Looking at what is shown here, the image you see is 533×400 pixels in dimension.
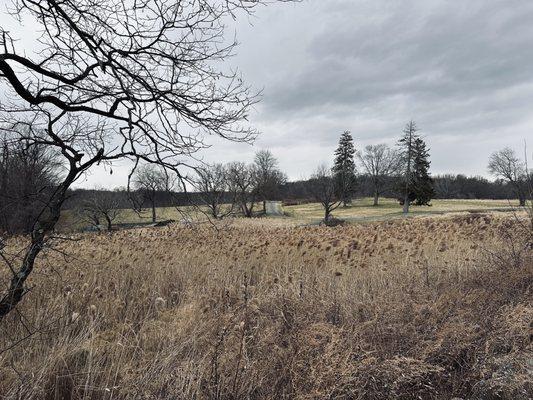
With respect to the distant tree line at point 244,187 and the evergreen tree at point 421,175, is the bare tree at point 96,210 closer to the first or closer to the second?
the distant tree line at point 244,187

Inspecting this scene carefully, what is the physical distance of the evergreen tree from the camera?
51.2 metres

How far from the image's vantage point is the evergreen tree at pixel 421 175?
51219 mm

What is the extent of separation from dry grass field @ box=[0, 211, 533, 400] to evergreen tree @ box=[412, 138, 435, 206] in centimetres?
4913

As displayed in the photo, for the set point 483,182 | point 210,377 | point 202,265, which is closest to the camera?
point 210,377

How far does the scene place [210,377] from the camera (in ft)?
8.26

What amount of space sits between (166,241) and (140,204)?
17.4 ft

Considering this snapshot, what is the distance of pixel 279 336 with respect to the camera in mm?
3188

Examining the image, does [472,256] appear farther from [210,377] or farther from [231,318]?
[210,377]

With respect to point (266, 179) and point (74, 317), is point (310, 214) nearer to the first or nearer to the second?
point (266, 179)

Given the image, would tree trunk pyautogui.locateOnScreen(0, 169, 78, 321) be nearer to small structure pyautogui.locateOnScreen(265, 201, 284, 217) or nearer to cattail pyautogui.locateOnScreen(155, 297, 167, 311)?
cattail pyautogui.locateOnScreen(155, 297, 167, 311)

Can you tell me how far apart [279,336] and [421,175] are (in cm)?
5454

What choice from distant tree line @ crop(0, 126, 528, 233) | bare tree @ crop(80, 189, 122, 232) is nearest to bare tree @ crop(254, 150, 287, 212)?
distant tree line @ crop(0, 126, 528, 233)

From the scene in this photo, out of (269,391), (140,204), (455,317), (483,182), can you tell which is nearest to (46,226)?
(140,204)

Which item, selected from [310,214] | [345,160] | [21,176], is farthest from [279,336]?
[345,160]
